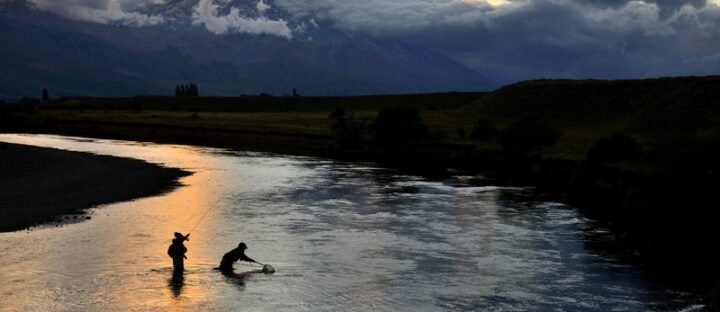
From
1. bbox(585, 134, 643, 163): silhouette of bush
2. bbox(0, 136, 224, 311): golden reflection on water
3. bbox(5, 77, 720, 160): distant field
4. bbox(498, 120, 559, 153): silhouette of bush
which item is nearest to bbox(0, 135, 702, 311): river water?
bbox(0, 136, 224, 311): golden reflection on water

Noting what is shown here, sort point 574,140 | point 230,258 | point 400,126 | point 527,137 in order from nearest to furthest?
point 230,258 → point 527,137 → point 400,126 → point 574,140

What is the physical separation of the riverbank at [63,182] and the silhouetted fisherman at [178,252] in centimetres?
1504

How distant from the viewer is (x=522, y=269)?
126ft

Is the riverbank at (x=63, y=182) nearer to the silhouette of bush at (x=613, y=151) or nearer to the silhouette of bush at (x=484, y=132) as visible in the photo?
the silhouette of bush at (x=613, y=151)

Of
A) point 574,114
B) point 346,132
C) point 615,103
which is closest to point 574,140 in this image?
point 346,132

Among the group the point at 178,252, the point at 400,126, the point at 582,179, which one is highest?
the point at 400,126

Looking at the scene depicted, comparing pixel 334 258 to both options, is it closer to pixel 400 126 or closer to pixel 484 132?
pixel 400 126

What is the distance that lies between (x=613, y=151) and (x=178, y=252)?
5044 cm

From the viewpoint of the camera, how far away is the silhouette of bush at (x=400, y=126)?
105 metres

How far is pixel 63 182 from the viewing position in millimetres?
68875

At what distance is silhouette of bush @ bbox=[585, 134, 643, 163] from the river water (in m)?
10.00

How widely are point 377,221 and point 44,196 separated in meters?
25.4

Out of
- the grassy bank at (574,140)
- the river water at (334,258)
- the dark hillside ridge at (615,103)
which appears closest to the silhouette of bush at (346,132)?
the grassy bank at (574,140)

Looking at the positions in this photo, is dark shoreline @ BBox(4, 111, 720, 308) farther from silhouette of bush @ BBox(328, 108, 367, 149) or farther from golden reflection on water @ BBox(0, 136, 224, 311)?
golden reflection on water @ BBox(0, 136, 224, 311)
